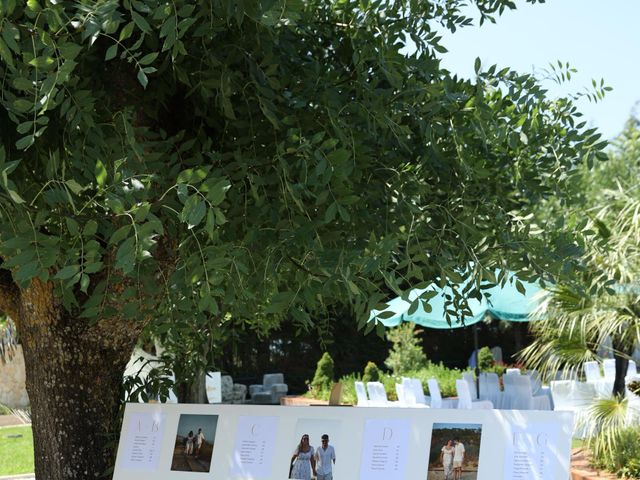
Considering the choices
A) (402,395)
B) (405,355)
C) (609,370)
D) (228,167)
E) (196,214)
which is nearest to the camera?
(196,214)

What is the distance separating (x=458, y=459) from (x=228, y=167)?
148 centimetres

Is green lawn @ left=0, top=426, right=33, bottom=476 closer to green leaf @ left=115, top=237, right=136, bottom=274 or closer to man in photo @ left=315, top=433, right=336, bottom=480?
man in photo @ left=315, top=433, right=336, bottom=480

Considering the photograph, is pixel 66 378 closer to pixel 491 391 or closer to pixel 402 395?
pixel 402 395

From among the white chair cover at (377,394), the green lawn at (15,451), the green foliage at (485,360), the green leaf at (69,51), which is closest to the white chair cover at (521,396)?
the white chair cover at (377,394)

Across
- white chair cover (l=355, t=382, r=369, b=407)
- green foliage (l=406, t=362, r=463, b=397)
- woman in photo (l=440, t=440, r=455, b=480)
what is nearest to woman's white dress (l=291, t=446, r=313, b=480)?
woman in photo (l=440, t=440, r=455, b=480)

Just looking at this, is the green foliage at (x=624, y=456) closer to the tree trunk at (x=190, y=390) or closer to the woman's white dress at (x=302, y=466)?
the tree trunk at (x=190, y=390)

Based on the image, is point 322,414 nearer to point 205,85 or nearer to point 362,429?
point 362,429

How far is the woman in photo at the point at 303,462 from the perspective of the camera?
11.8 feet

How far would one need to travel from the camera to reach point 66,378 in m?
4.23

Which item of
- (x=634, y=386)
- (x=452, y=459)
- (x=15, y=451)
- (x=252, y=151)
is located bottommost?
(x=15, y=451)

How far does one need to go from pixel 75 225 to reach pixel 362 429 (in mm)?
1566

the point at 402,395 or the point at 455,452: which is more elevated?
the point at 402,395

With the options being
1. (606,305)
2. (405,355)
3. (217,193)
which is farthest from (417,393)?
(217,193)

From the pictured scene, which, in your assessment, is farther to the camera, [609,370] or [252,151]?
[609,370]
